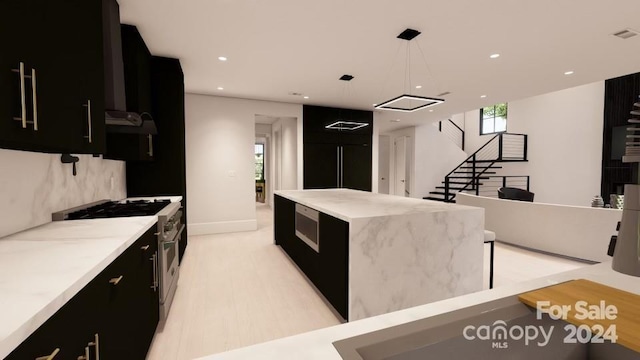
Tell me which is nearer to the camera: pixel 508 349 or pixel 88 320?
pixel 508 349

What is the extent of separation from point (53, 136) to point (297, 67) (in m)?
3.43

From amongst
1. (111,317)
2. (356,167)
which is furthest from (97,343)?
(356,167)

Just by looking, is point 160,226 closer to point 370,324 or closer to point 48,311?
point 48,311

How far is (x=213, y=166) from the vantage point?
5.68m

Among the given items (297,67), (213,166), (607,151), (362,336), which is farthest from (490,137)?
(362,336)

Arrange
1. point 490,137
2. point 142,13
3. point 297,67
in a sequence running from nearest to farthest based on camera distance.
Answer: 1. point 142,13
2. point 297,67
3. point 490,137

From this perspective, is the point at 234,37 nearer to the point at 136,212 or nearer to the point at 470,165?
the point at 136,212

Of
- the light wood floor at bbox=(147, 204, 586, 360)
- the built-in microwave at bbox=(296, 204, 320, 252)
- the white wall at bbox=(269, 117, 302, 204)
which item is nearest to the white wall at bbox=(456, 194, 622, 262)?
the light wood floor at bbox=(147, 204, 586, 360)

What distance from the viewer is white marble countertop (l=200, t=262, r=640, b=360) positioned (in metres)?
0.58

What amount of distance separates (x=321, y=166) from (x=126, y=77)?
4.26 meters

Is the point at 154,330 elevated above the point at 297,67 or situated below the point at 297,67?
below

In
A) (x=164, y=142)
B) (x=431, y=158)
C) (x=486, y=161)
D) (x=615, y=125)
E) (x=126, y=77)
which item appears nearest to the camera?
(x=126, y=77)

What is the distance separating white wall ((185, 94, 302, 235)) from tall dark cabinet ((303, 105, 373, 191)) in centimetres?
121

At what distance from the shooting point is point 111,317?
1.25 m
